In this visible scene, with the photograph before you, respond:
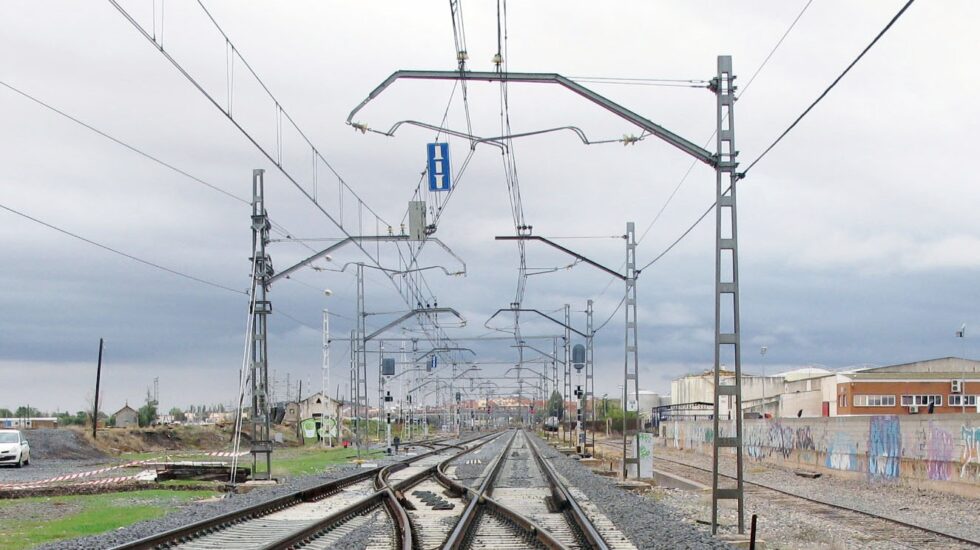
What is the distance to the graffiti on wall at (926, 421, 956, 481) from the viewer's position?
107 feet

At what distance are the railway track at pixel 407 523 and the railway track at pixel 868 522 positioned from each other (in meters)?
6.05

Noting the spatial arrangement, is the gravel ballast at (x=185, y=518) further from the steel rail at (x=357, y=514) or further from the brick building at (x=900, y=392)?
the brick building at (x=900, y=392)

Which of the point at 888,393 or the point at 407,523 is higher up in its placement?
the point at 888,393

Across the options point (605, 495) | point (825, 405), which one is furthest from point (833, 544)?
point (825, 405)

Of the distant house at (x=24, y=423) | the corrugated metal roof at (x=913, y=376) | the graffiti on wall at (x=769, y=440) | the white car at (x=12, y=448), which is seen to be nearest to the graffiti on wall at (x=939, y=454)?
the graffiti on wall at (x=769, y=440)

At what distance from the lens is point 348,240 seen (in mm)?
31641

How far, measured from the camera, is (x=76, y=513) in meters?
23.2

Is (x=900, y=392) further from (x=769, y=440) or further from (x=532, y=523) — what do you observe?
(x=532, y=523)

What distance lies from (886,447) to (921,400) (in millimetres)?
44304

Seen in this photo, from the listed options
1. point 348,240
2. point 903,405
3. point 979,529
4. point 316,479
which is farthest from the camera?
point 903,405

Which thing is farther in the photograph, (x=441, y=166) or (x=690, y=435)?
(x=690, y=435)

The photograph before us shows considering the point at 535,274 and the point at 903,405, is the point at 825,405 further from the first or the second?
the point at 535,274

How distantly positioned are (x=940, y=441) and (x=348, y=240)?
19044 millimetres

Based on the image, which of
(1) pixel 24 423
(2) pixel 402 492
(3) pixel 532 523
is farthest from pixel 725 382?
(3) pixel 532 523
